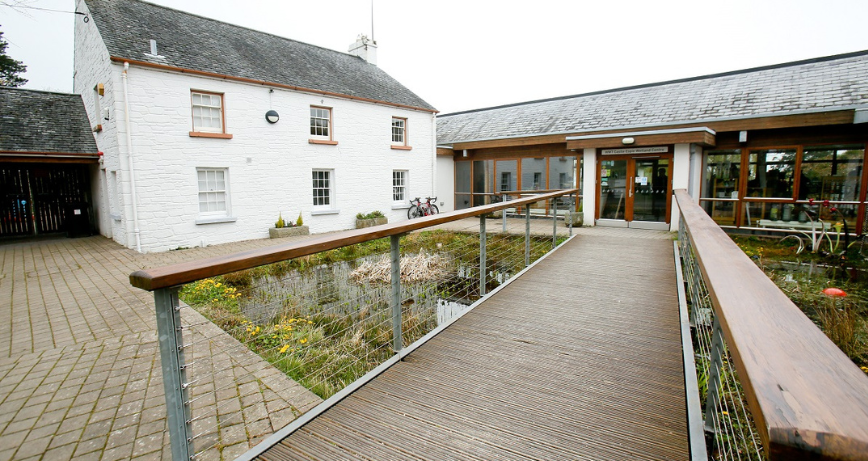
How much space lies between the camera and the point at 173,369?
1628 mm

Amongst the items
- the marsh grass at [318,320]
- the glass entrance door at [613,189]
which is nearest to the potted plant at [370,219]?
the marsh grass at [318,320]

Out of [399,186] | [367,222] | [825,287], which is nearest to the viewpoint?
[825,287]

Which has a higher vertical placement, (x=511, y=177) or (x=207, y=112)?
(x=207, y=112)

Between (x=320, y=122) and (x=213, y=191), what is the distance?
3844 mm

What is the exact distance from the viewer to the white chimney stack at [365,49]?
671 inches

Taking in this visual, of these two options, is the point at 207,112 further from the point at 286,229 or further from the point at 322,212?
the point at 322,212

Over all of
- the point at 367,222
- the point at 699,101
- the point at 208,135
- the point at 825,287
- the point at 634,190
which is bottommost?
the point at 825,287

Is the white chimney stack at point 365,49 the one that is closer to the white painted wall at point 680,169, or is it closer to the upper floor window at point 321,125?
the upper floor window at point 321,125

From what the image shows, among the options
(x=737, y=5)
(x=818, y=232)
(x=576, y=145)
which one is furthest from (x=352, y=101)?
(x=737, y=5)

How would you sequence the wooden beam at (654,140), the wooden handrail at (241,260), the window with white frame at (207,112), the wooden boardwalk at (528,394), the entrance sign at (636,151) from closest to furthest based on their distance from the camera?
1. the wooden handrail at (241,260)
2. the wooden boardwalk at (528,394)
3. the wooden beam at (654,140)
4. the window with white frame at (207,112)
5. the entrance sign at (636,151)

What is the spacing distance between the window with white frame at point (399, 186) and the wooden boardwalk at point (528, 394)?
1127 centimetres

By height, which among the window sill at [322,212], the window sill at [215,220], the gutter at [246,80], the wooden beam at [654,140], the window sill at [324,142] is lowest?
the window sill at [215,220]

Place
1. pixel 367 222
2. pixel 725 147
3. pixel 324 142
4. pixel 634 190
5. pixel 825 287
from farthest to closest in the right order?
pixel 367 222 < pixel 324 142 < pixel 634 190 < pixel 725 147 < pixel 825 287

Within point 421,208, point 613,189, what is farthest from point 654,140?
point 421,208
